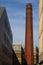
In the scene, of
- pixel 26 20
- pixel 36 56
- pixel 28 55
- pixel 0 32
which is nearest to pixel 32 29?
pixel 26 20

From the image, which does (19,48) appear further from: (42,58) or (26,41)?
(26,41)

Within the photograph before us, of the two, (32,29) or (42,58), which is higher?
(32,29)

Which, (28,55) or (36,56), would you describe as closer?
(28,55)

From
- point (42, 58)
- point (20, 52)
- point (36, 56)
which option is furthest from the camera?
point (36, 56)

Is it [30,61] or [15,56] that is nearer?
[30,61]

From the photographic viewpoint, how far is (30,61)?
4484 centimetres

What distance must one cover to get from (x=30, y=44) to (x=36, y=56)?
957 inches

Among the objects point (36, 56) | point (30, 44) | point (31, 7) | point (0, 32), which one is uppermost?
point (31, 7)

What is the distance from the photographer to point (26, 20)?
Result: 46156 mm

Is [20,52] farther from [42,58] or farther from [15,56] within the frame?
[42,58]

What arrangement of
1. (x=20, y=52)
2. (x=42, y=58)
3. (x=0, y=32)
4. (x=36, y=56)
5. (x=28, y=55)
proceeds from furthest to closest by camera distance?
(x=36, y=56) < (x=20, y=52) < (x=42, y=58) < (x=28, y=55) < (x=0, y=32)

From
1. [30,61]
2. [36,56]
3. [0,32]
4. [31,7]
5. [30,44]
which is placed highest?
[31,7]

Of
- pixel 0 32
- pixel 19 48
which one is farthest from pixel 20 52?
pixel 0 32

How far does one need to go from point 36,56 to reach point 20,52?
27.1 ft
